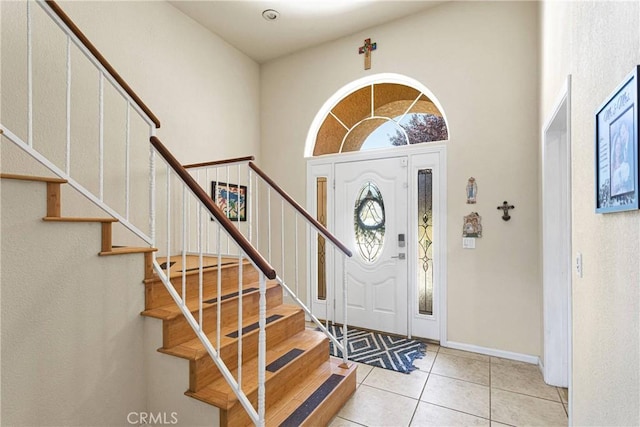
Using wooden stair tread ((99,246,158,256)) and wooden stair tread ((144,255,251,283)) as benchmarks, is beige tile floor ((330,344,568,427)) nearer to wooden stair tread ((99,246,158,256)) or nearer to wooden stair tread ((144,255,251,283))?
wooden stair tread ((144,255,251,283))

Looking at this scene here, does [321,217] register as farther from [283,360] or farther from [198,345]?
[198,345]

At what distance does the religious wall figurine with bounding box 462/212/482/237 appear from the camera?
123 inches

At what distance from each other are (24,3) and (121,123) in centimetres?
98

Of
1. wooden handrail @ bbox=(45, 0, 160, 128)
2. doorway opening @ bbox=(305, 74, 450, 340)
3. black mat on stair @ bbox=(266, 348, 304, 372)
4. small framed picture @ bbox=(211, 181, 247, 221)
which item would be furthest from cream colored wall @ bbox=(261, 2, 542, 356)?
wooden handrail @ bbox=(45, 0, 160, 128)

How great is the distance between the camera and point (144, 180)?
121 inches

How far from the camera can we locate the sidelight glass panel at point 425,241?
3434 millimetres

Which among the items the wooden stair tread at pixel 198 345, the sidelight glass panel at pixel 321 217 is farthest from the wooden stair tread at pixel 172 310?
the sidelight glass panel at pixel 321 217

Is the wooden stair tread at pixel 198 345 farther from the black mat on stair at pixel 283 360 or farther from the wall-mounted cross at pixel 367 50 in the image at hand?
the wall-mounted cross at pixel 367 50

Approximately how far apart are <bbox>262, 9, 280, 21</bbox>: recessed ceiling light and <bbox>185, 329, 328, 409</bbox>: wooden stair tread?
332cm

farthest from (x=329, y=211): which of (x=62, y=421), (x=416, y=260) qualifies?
(x=62, y=421)

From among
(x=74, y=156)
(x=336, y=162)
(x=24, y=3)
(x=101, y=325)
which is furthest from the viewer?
(x=336, y=162)

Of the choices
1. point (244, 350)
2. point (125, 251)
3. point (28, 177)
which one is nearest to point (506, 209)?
point (244, 350)

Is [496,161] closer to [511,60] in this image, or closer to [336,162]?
[511,60]

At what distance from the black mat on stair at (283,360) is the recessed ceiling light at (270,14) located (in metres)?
3.40
